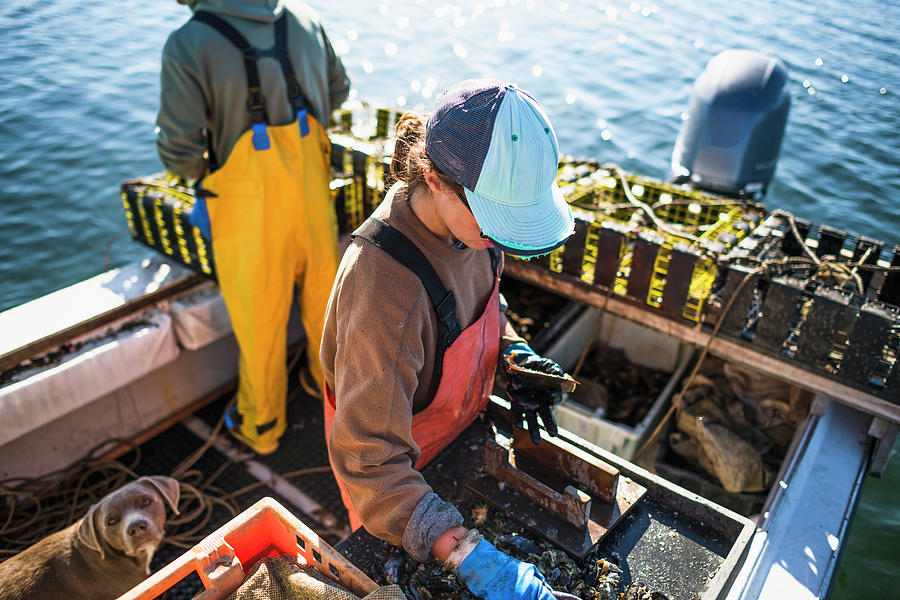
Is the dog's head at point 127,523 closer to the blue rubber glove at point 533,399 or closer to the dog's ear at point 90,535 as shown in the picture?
the dog's ear at point 90,535

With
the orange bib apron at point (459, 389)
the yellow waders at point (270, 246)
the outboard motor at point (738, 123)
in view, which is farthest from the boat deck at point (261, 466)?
the outboard motor at point (738, 123)

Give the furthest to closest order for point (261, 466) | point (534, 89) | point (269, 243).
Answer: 1. point (534, 89)
2. point (261, 466)
3. point (269, 243)

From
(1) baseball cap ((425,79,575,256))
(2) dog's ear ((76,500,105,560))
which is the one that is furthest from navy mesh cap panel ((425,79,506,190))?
(2) dog's ear ((76,500,105,560))

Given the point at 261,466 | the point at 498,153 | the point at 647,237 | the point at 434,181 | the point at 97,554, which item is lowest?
the point at 261,466

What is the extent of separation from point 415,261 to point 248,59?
6.33ft

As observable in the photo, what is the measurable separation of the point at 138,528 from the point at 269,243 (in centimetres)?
146

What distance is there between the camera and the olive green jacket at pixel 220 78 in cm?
299

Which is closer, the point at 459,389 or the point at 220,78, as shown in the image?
the point at 459,389

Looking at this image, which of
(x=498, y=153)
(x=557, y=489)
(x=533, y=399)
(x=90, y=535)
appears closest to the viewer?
(x=498, y=153)

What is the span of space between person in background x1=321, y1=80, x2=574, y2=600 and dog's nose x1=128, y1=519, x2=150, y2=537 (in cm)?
128

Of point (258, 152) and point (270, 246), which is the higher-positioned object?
point (258, 152)

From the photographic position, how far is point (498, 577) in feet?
5.40

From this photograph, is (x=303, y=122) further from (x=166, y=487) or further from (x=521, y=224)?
(x=521, y=224)

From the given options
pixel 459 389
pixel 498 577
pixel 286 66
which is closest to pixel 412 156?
pixel 459 389
